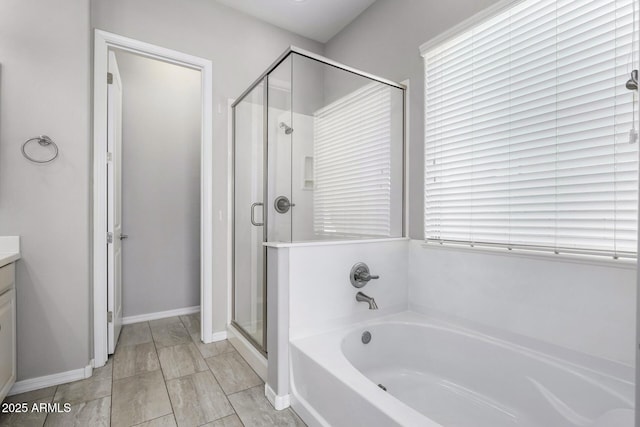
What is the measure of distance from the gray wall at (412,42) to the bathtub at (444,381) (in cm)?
74

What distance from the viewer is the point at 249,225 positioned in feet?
8.00

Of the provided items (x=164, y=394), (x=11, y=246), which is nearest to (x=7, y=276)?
(x=11, y=246)

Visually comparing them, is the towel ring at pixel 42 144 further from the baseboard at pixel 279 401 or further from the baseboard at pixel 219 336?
the baseboard at pixel 279 401

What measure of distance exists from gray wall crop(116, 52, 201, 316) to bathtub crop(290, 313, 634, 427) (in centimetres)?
212

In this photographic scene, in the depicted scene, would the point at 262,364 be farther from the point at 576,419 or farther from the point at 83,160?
the point at 83,160

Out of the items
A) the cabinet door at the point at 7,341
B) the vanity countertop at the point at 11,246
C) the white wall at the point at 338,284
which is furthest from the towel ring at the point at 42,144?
the white wall at the point at 338,284

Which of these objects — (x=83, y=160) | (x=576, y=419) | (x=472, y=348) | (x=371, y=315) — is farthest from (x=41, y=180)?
(x=576, y=419)

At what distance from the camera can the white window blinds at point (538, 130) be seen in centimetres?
131

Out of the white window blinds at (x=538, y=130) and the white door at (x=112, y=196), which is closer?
the white window blinds at (x=538, y=130)

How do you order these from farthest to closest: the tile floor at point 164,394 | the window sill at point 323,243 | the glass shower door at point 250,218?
the glass shower door at point 250,218 < the window sill at point 323,243 < the tile floor at point 164,394

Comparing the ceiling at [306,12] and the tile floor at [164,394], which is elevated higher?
the ceiling at [306,12]

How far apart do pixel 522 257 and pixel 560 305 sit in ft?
0.87

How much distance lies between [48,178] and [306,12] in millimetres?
2381

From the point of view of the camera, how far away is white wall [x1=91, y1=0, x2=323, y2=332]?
7.82 feet
